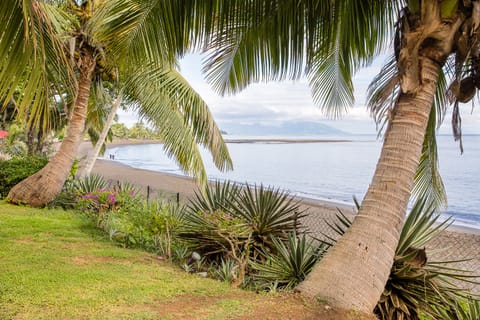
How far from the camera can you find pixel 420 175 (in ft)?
18.6

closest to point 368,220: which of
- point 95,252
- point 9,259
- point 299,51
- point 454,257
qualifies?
point 299,51

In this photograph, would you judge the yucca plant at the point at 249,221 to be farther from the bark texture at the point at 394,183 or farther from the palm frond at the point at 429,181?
the bark texture at the point at 394,183

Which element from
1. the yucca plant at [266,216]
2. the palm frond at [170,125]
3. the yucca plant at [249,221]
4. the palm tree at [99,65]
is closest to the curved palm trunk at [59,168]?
the palm tree at [99,65]

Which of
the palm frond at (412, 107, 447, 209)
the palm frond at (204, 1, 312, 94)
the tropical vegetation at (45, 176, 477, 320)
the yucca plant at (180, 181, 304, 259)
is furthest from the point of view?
the yucca plant at (180, 181, 304, 259)

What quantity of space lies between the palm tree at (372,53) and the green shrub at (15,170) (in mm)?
8501

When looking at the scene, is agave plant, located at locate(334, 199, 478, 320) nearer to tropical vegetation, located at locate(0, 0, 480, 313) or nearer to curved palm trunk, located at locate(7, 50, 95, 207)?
tropical vegetation, located at locate(0, 0, 480, 313)

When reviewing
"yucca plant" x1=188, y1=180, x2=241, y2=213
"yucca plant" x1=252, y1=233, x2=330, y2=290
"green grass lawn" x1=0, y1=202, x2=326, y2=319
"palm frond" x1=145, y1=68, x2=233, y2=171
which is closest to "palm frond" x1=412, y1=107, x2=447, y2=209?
"yucca plant" x1=252, y1=233, x2=330, y2=290

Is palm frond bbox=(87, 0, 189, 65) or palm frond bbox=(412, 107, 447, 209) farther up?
palm frond bbox=(87, 0, 189, 65)

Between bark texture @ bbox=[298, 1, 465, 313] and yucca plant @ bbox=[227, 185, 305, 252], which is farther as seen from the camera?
yucca plant @ bbox=[227, 185, 305, 252]

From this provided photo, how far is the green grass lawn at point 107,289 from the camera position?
3.60 metres

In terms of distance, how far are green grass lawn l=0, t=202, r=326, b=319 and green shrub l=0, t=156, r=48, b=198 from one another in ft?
16.5

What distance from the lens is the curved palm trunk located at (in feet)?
32.4

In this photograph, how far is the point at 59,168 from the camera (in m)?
10.0

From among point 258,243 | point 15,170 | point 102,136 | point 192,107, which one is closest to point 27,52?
point 258,243
